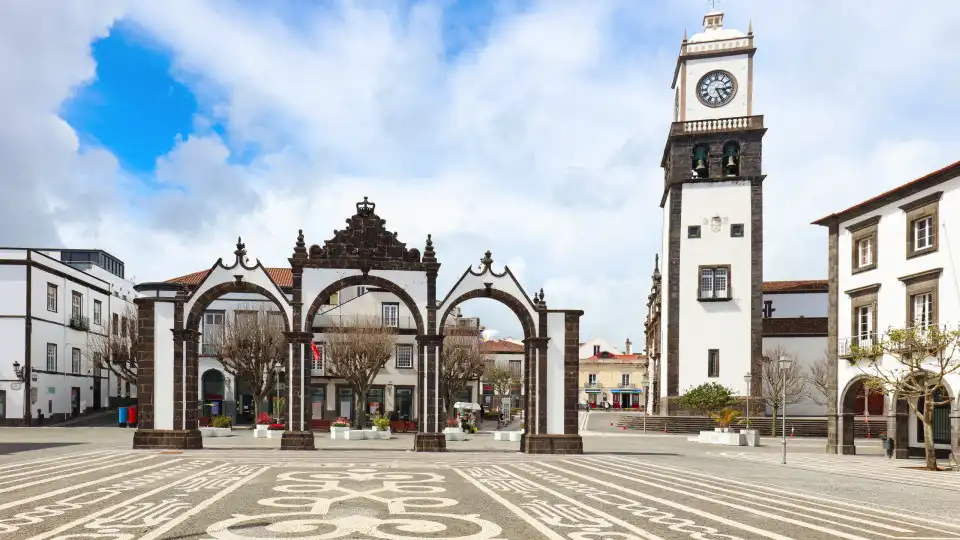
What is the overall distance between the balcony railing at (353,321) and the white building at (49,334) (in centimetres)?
1554

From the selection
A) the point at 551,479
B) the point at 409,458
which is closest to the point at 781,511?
the point at 551,479

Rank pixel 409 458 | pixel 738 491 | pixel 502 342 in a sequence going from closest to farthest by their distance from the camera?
pixel 738 491 < pixel 409 458 < pixel 502 342

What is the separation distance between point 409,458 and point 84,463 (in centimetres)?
930

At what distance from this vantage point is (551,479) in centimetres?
1986

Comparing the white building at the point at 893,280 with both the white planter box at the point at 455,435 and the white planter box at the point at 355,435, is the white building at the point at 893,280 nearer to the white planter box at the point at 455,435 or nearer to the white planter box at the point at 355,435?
the white planter box at the point at 455,435

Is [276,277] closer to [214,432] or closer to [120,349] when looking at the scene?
[120,349]

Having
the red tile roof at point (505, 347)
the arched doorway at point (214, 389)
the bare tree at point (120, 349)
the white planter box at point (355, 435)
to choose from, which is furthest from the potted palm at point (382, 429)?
the red tile roof at point (505, 347)

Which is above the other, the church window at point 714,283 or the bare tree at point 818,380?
the church window at point 714,283

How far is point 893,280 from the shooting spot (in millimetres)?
30422

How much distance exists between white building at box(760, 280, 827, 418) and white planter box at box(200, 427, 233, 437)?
34541 mm

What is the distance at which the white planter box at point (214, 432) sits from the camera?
38.0 meters

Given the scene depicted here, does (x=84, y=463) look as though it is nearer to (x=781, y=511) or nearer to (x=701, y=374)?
(x=781, y=511)

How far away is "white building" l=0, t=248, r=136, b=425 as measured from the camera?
47594mm

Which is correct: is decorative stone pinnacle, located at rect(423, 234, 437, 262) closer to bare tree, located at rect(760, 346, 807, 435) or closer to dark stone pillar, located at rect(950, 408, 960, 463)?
dark stone pillar, located at rect(950, 408, 960, 463)
